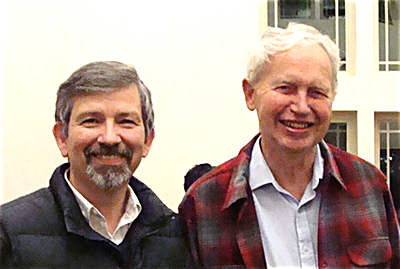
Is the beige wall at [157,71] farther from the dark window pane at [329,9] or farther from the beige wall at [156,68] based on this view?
the dark window pane at [329,9]

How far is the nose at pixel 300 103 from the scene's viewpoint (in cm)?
90

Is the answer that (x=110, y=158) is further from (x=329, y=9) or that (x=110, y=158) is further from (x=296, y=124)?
(x=329, y=9)

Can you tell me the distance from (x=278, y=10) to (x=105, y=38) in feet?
1.43

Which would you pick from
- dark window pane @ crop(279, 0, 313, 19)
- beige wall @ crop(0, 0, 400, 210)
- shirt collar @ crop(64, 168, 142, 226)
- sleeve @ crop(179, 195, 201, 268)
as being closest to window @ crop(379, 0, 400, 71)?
beige wall @ crop(0, 0, 400, 210)

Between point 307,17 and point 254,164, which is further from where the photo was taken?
point 307,17

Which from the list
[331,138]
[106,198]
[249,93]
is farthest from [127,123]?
[331,138]

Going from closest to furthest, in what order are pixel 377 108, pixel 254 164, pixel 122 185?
1. pixel 122 185
2. pixel 254 164
3. pixel 377 108

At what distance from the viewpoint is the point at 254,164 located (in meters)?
1.00

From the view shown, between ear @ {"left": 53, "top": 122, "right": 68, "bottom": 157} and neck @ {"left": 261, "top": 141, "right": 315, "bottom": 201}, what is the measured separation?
1.39ft

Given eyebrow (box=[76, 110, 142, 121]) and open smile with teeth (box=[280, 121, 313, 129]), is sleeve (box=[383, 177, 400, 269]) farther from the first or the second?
eyebrow (box=[76, 110, 142, 121])

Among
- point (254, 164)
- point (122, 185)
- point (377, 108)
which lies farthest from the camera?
point (377, 108)

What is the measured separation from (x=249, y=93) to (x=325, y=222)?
12.9 inches

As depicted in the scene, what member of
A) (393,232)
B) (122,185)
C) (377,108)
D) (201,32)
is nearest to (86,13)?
(201,32)

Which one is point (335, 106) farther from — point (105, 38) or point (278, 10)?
point (105, 38)
